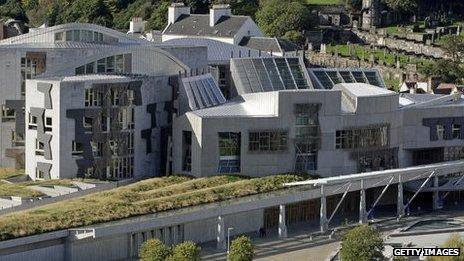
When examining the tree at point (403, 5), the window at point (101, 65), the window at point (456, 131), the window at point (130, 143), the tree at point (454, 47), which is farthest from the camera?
the tree at point (403, 5)

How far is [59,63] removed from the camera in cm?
6838

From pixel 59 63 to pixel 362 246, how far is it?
20706 mm

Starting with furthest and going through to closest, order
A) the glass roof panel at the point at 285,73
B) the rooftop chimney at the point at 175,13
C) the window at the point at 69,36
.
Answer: the rooftop chimney at the point at 175,13
the glass roof panel at the point at 285,73
the window at the point at 69,36

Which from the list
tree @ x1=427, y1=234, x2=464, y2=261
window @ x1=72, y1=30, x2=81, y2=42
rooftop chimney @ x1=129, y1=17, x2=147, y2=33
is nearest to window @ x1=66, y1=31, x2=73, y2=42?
window @ x1=72, y1=30, x2=81, y2=42

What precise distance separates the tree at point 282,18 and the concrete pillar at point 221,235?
58810 mm

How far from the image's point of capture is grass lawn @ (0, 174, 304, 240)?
55500mm

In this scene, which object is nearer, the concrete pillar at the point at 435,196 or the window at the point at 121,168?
the window at the point at 121,168

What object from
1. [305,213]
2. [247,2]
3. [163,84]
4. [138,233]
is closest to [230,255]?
[138,233]

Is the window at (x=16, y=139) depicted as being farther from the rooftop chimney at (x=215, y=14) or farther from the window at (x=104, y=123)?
the rooftop chimney at (x=215, y=14)

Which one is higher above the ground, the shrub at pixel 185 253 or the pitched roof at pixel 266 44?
the pitched roof at pixel 266 44

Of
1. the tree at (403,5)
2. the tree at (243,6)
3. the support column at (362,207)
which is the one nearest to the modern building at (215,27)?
the tree at (243,6)

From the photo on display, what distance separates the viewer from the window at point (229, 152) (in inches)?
2648

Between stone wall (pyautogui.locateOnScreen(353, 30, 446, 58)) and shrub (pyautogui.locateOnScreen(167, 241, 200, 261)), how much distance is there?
60705mm

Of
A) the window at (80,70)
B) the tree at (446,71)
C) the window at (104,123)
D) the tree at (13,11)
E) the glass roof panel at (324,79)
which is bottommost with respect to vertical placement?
the window at (104,123)
